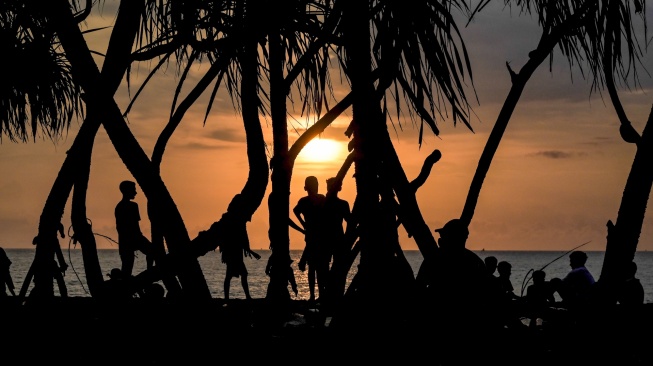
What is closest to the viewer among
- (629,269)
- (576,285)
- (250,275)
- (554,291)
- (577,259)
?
(629,269)

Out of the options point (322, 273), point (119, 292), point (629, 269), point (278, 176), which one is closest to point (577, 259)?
point (322, 273)

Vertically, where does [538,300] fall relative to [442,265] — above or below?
below

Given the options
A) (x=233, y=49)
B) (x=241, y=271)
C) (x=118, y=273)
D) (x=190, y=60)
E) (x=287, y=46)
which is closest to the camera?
(x=233, y=49)

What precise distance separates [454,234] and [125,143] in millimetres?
1924

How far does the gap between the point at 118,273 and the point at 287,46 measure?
2627 millimetres

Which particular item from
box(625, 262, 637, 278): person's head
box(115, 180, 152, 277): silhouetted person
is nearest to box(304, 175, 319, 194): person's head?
box(115, 180, 152, 277): silhouetted person

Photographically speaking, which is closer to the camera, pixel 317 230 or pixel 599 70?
pixel 599 70

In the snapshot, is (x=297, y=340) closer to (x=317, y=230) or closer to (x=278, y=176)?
(x=278, y=176)

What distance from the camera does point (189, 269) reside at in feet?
16.4

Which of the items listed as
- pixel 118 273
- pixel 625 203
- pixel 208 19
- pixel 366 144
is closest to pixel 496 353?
pixel 625 203

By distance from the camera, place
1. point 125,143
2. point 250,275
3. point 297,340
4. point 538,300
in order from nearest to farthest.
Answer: point 125,143
point 297,340
point 538,300
point 250,275

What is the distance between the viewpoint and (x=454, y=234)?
5359mm

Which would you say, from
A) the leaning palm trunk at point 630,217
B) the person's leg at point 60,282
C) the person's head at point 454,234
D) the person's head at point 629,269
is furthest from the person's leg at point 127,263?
the leaning palm trunk at point 630,217

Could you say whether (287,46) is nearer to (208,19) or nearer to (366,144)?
(208,19)
